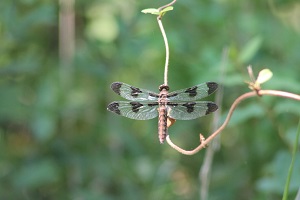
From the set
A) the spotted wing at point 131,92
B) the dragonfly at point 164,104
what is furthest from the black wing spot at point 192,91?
→ the spotted wing at point 131,92

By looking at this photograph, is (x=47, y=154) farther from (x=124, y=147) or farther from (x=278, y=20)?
(x=278, y=20)

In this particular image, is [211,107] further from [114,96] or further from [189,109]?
[114,96]

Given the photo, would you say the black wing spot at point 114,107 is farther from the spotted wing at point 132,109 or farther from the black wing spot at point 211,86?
the black wing spot at point 211,86

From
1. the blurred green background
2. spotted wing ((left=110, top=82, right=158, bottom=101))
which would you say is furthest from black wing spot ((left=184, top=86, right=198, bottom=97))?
the blurred green background

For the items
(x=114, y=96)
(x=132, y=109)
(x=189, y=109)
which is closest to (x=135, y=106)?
(x=132, y=109)

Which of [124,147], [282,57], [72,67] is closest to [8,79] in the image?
[72,67]

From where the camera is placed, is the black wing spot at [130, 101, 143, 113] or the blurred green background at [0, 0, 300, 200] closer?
the black wing spot at [130, 101, 143, 113]

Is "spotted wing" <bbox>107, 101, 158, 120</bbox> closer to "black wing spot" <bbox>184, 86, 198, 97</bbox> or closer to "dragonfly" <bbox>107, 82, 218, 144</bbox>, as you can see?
"dragonfly" <bbox>107, 82, 218, 144</bbox>

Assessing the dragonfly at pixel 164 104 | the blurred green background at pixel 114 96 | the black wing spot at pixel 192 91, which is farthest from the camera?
the blurred green background at pixel 114 96
